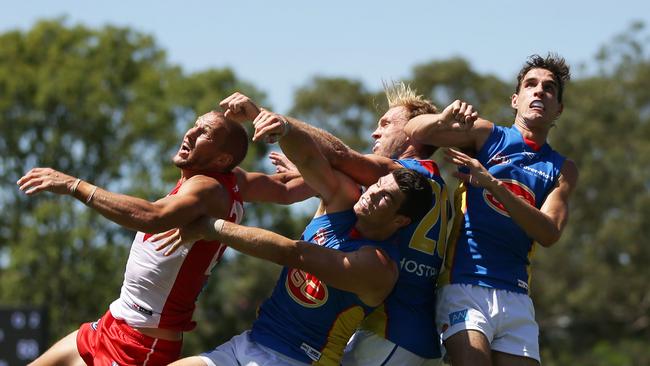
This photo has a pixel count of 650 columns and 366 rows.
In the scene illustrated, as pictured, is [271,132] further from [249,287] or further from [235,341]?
[249,287]

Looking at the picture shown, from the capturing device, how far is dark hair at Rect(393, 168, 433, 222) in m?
6.96

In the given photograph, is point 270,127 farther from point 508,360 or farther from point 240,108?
point 508,360

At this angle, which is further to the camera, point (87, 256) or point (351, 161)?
point (87, 256)

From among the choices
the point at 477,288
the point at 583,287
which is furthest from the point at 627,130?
the point at 477,288

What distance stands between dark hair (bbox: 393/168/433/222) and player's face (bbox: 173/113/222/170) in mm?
1152

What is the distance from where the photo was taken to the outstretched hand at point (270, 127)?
6.57m

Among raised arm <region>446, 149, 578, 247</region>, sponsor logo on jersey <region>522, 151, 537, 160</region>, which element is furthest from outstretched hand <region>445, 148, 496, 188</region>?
sponsor logo on jersey <region>522, 151, 537, 160</region>

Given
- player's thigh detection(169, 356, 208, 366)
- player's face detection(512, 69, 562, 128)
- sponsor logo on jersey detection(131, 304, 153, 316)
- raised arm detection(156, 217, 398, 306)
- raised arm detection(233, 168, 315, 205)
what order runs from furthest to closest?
A: raised arm detection(233, 168, 315, 205) < player's face detection(512, 69, 562, 128) < sponsor logo on jersey detection(131, 304, 153, 316) < player's thigh detection(169, 356, 208, 366) < raised arm detection(156, 217, 398, 306)

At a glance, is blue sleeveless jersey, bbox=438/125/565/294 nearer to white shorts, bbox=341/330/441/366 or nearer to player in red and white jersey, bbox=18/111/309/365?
white shorts, bbox=341/330/441/366

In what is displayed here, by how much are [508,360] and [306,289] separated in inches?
54.1

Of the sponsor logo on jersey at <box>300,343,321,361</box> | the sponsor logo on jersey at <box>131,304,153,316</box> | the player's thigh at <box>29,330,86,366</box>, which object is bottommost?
the player's thigh at <box>29,330,86,366</box>

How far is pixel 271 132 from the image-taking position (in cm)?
661

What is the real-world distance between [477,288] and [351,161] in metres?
1.19

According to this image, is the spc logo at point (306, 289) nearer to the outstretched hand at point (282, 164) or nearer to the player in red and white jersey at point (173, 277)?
the player in red and white jersey at point (173, 277)
